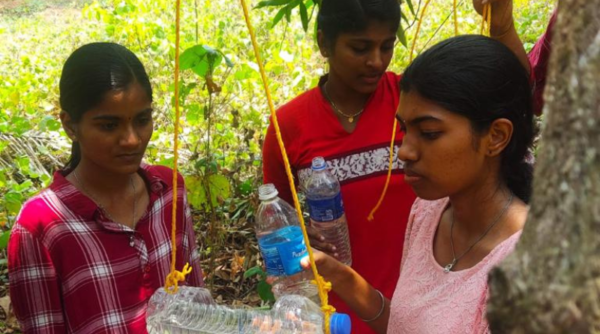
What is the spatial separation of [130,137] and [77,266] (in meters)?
0.43

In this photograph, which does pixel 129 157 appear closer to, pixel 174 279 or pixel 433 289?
pixel 174 279

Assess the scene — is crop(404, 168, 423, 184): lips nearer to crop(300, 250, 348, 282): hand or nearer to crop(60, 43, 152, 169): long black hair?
crop(300, 250, 348, 282): hand

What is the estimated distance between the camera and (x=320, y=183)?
6.23ft

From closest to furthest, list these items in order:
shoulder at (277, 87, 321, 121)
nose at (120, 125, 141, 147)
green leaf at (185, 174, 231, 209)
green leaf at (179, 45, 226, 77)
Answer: nose at (120, 125, 141, 147) < shoulder at (277, 87, 321, 121) < green leaf at (179, 45, 226, 77) < green leaf at (185, 174, 231, 209)

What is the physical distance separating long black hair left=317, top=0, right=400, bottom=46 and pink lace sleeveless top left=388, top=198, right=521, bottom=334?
2.33ft

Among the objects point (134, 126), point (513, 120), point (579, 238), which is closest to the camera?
point (579, 238)

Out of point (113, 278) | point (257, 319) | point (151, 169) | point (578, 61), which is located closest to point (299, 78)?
point (151, 169)

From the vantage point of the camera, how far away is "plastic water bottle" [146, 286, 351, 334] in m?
1.25

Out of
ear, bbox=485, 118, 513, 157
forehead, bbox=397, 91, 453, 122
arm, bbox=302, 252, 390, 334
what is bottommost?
arm, bbox=302, 252, 390, 334

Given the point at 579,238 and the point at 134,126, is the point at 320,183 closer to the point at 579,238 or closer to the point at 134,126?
the point at 134,126

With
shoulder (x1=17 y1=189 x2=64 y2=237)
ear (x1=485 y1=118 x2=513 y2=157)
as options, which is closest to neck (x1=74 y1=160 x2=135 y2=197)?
shoulder (x1=17 y1=189 x2=64 y2=237)

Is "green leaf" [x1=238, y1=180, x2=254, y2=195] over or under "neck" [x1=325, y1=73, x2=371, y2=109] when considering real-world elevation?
under

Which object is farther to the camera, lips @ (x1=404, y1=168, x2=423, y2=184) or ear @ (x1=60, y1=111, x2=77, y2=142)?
ear @ (x1=60, y1=111, x2=77, y2=142)

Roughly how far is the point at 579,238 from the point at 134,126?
1570 mm
